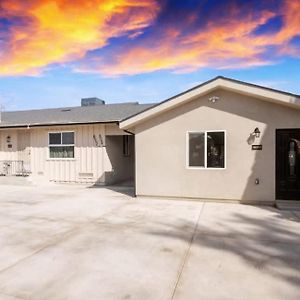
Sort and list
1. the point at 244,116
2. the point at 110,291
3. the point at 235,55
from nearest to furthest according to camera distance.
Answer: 1. the point at 110,291
2. the point at 244,116
3. the point at 235,55

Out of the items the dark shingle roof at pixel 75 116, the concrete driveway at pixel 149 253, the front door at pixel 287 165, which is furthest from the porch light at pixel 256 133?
the dark shingle roof at pixel 75 116

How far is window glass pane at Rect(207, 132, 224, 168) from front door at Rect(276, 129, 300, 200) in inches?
68.0

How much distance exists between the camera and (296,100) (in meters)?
8.44

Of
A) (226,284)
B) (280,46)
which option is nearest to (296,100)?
(280,46)

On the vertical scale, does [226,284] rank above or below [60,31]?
below

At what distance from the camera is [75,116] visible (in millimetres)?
15344

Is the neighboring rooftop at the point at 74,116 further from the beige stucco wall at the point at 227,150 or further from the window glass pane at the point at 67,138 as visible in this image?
the beige stucco wall at the point at 227,150

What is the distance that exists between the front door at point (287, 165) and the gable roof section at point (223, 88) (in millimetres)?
1025

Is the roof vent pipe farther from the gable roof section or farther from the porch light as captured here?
the porch light

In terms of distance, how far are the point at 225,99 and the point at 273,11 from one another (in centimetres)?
328

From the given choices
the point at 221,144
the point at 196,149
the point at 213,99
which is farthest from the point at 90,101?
the point at 221,144

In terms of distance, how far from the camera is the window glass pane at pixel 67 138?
1469 centimetres

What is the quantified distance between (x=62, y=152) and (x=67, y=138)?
77 centimetres

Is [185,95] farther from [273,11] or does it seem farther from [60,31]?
[60,31]
